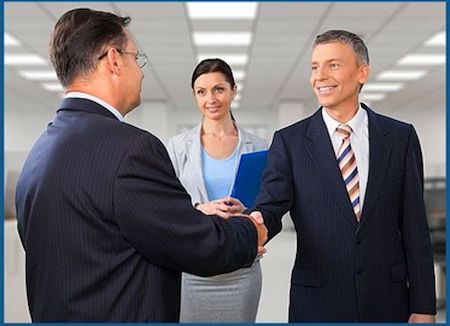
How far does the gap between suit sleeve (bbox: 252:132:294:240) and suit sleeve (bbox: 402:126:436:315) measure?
32 centimetres

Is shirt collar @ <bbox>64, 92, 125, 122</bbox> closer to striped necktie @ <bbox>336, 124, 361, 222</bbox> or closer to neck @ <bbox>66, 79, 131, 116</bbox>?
neck @ <bbox>66, 79, 131, 116</bbox>

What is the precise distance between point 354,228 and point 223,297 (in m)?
0.83

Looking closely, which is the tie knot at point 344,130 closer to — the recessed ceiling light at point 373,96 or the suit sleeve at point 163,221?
the suit sleeve at point 163,221

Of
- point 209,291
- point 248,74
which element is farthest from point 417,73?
point 209,291

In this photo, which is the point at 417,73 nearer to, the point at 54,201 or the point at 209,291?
the point at 209,291

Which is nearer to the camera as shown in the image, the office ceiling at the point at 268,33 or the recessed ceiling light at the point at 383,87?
the office ceiling at the point at 268,33

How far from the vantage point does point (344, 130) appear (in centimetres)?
186

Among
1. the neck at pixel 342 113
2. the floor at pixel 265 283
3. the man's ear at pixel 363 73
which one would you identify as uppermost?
the man's ear at pixel 363 73

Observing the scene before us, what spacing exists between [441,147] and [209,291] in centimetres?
1447

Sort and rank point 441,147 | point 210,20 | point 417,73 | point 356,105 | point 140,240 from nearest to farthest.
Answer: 1. point 140,240
2. point 356,105
3. point 210,20
4. point 417,73
5. point 441,147

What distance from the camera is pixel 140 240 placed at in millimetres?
1304

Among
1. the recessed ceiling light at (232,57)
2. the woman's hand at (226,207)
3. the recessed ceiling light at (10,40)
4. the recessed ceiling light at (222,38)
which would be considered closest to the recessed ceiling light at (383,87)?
the recessed ceiling light at (232,57)

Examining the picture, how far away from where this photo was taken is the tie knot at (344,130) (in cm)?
186

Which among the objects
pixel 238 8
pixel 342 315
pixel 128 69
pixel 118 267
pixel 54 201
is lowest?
pixel 342 315
